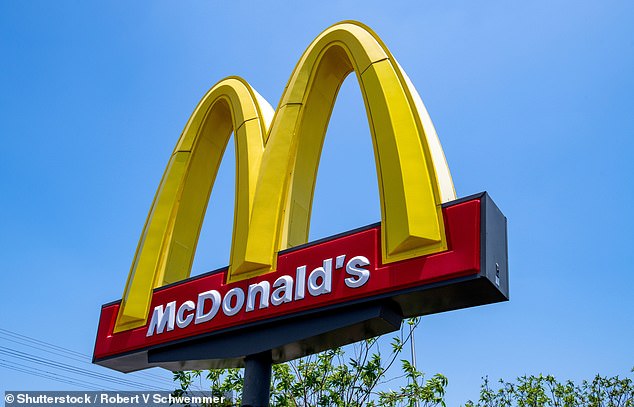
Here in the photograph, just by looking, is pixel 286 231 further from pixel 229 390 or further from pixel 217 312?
pixel 229 390

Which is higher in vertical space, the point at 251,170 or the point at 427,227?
the point at 251,170

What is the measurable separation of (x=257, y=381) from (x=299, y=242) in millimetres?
1992

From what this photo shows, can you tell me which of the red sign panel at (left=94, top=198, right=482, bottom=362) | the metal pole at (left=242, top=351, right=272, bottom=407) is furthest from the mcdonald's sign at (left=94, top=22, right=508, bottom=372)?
the metal pole at (left=242, top=351, right=272, bottom=407)

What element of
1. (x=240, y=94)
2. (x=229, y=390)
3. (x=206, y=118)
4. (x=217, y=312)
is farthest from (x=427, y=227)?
(x=229, y=390)

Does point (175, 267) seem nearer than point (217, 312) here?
No

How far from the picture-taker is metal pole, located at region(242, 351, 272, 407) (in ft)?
29.1

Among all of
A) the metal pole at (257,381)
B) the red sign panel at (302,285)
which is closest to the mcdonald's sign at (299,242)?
the red sign panel at (302,285)

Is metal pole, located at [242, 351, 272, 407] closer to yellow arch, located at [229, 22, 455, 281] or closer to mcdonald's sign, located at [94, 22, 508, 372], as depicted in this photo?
mcdonald's sign, located at [94, 22, 508, 372]

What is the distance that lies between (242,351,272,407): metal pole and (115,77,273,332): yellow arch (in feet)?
5.38

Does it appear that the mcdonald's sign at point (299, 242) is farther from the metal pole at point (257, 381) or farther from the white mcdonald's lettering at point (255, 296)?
the metal pole at point (257, 381)

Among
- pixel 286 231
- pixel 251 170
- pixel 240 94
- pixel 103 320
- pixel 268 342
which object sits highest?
pixel 240 94

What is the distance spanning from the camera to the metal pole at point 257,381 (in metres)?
8.88

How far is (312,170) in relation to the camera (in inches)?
399

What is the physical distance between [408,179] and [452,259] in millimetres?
1230
